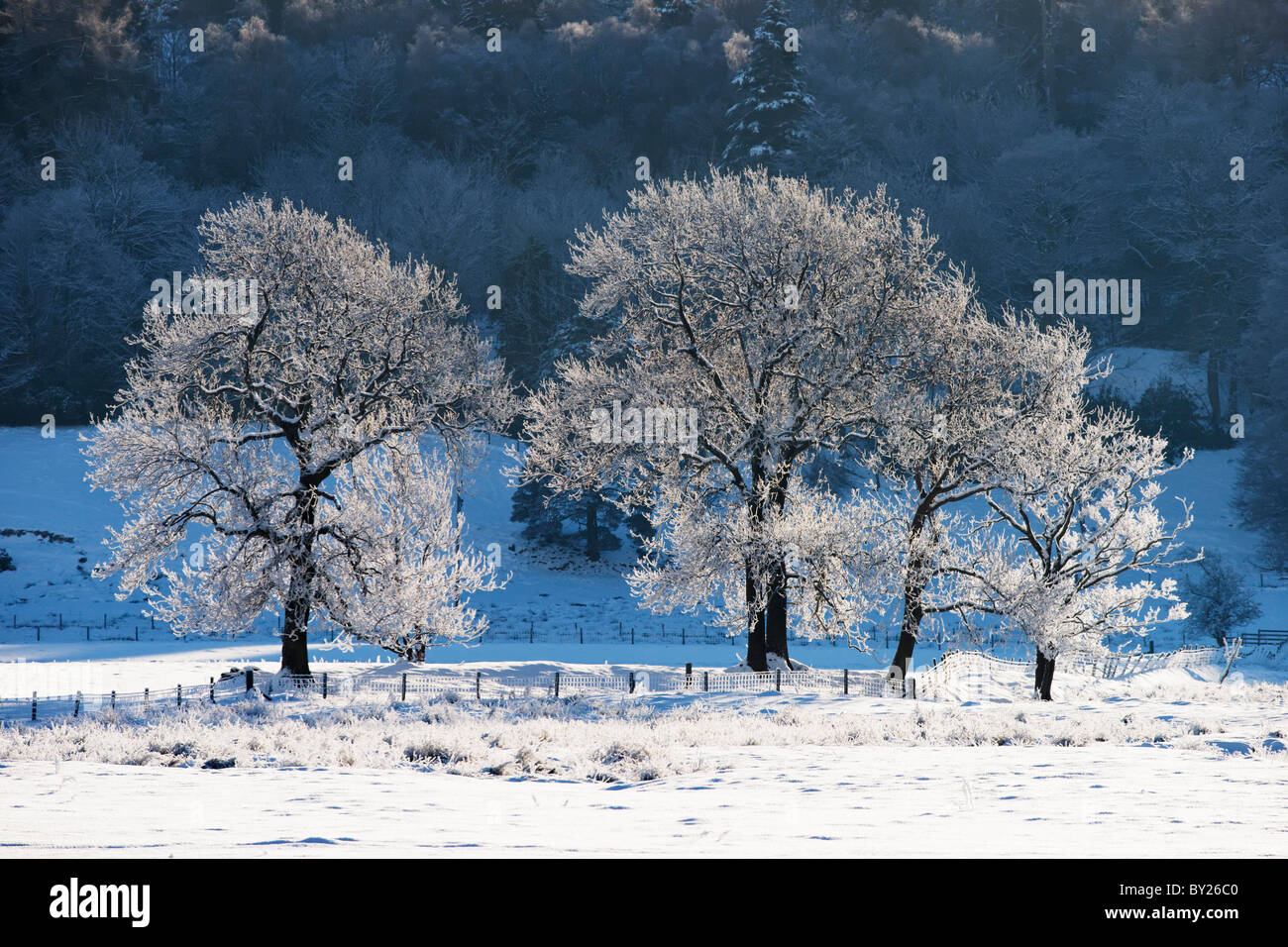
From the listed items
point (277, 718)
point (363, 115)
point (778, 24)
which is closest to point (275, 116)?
→ point (363, 115)

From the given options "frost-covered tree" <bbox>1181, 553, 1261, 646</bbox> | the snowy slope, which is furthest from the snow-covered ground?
"frost-covered tree" <bbox>1181, 553, 1261, 646</bbox>

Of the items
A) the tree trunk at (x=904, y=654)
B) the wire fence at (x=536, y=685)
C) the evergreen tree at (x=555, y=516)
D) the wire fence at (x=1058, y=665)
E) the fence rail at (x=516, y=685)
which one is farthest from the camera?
the evergreen tree at (x=555, y=516)

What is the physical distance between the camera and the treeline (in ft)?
204

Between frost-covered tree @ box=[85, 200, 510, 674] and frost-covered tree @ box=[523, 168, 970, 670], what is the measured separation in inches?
142

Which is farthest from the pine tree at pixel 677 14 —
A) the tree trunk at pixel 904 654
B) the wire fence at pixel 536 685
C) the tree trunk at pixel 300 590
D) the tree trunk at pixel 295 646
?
the tree trunk at pixel 295 646

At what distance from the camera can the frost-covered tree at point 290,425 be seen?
82.4ft

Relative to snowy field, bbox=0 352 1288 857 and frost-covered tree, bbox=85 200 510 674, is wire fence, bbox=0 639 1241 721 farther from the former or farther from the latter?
frost-covered tree, bbox=85 200 510 674

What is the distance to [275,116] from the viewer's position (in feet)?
253

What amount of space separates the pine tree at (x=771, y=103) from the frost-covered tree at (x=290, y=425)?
4432 centimetres

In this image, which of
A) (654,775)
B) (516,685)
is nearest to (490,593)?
(516,685)

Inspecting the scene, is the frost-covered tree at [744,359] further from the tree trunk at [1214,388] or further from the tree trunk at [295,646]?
the tree trunk at [1214,388]

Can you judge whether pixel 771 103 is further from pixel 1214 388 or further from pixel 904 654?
pixel 904 654

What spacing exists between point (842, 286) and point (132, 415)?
17546 mm

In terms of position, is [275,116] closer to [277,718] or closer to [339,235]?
[339,235]
